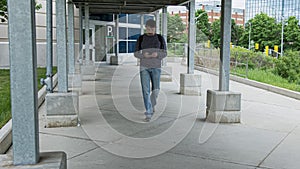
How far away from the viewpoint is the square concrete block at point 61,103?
6285 millimetres

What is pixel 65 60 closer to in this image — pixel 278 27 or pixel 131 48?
pixel 131 48

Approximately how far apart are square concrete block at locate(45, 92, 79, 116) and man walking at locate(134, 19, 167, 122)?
141 cm

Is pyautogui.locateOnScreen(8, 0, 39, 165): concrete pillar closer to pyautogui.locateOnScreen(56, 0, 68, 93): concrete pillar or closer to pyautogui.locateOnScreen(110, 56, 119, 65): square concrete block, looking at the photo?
pyautogui.locateOnScreen(56, 0, 68, 93): concrete pillar

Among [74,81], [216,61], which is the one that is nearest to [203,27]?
[216,61]

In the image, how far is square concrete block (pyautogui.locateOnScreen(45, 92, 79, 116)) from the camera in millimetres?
6285

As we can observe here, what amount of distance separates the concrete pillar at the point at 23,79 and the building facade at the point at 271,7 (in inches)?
2145

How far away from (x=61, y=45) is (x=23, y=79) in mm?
4119

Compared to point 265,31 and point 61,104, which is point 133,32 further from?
Result: point 61,104

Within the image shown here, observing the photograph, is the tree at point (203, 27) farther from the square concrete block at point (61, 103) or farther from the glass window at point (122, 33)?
the square concrete block at point (61, 103)

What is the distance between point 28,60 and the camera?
2.58 meters

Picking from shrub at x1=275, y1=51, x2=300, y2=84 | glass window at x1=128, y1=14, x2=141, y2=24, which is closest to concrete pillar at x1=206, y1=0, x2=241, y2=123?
shrub at x1=275, y1=51, x2=300, y2=84

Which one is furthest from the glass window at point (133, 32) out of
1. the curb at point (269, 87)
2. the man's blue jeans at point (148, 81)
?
the man's blue jeans at point (148, 81)

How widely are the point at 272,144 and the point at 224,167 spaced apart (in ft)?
4.76

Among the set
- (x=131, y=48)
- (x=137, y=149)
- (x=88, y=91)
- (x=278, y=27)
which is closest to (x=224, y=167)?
(x=137, y=149)
